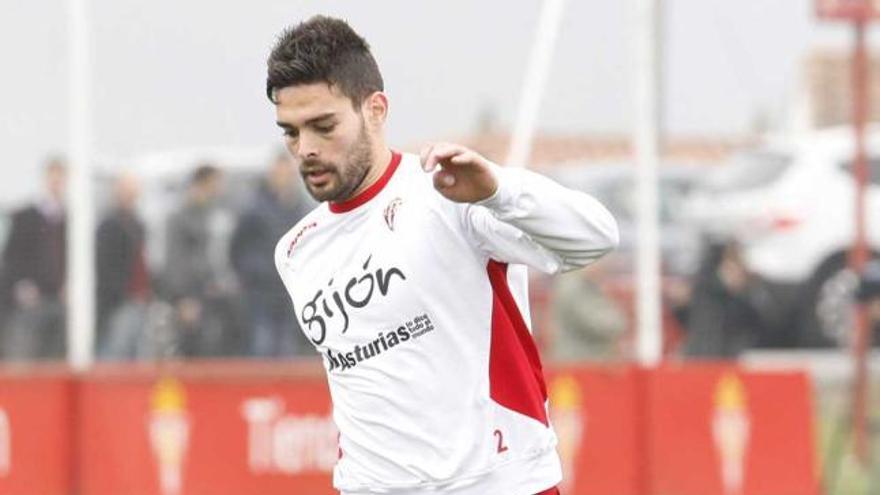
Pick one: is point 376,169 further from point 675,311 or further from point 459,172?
point 675,311

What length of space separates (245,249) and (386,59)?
1.31 metres

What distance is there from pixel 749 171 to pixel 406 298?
10252 mm

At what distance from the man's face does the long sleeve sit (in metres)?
0.30

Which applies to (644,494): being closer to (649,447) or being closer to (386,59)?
(649,447)

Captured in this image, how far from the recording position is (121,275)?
13.0m

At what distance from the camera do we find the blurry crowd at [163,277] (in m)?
12.9

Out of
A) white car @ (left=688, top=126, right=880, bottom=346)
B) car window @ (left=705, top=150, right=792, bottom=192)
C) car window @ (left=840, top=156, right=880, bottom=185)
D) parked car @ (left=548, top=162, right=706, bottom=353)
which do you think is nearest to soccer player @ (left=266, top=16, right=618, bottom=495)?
parked car @ (left=548, top=162, right=706, bottom=353)

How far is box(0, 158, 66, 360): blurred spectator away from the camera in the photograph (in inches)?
508

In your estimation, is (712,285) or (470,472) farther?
(712,285)

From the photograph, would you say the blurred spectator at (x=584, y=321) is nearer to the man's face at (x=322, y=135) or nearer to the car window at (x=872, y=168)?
the car window at (x=872, y=168)

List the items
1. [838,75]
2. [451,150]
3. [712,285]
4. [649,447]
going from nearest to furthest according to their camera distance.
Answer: [451,150] < [649,447] < [712,285] < [838,75]

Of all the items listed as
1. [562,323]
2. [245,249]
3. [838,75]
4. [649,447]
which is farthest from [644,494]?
[838,75]

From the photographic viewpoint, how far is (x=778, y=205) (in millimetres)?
16688

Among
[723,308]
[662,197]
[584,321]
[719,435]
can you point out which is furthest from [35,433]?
[723,308]
